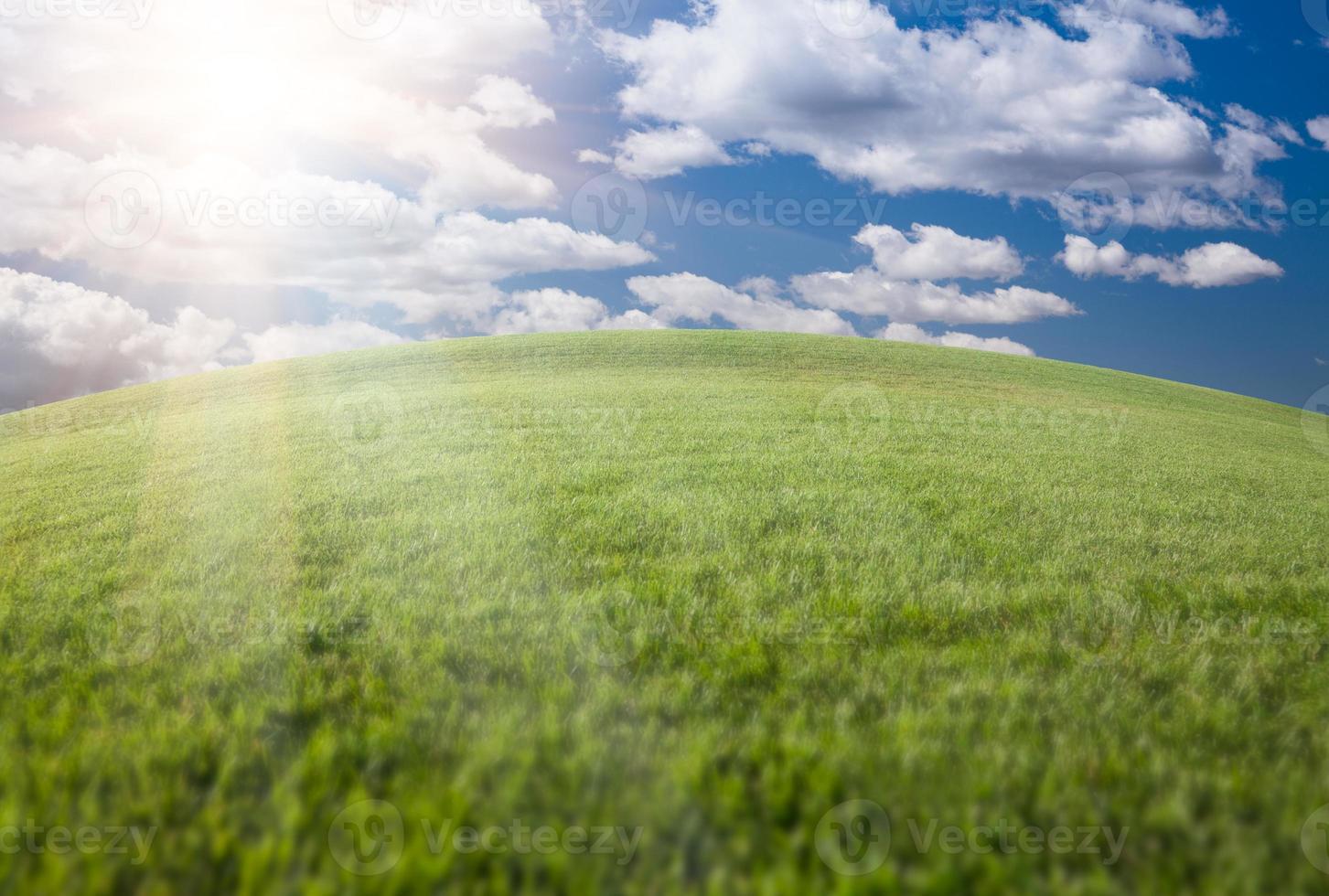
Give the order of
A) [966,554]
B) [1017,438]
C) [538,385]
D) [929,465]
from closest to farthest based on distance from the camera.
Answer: [966,554] < [929,465] < [1017,438] < [538,385]

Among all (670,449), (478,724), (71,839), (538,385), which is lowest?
(71,839)

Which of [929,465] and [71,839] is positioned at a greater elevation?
[929,465]

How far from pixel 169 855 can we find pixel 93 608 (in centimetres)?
373

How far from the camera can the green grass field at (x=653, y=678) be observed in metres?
2.93

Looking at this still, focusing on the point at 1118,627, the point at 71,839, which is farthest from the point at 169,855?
the point at 1118,627

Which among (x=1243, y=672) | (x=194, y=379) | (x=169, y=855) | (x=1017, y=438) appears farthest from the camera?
(x=194, y=379)

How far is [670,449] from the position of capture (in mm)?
12789

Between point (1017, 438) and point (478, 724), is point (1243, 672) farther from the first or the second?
point (1017, 438)

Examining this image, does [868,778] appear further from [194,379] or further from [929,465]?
[194,379]

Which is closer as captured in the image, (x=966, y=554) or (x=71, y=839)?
(x=71, y=839)

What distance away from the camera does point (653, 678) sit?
4.29 metres

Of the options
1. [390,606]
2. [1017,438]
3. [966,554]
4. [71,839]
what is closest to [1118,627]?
[966,554]

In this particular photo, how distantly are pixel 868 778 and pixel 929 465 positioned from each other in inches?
389

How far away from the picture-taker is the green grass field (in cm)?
293
